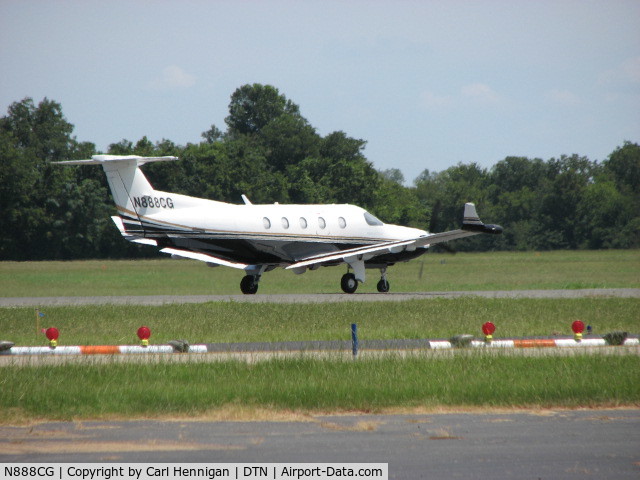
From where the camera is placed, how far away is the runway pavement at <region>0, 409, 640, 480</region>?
8531mm

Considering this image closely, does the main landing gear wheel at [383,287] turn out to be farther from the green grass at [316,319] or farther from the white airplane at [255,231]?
the green grass at [316,319]

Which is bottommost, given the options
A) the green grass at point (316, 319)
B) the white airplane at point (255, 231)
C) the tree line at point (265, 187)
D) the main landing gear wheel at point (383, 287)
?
the green grass at point (316, 319)

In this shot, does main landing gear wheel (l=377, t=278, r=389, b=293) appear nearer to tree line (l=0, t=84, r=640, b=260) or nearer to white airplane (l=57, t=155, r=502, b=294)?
white airplane (l=57, t=155, r=502, b=294)

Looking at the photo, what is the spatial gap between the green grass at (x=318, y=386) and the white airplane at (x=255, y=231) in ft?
50.3

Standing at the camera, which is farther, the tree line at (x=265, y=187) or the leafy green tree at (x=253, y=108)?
the leafy green tree at (x=253, y=108)

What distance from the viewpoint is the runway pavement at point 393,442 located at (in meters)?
8.53

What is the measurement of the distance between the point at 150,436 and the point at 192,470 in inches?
73.3

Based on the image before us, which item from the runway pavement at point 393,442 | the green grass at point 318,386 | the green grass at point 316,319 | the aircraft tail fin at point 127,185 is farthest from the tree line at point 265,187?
the runway pavement at point 393,442

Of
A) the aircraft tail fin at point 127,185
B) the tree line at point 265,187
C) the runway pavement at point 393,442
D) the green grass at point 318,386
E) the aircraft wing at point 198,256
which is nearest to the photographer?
the runway pavement at point 393,442

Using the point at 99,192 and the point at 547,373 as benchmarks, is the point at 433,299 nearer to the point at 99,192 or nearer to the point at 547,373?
the point at 547,373
